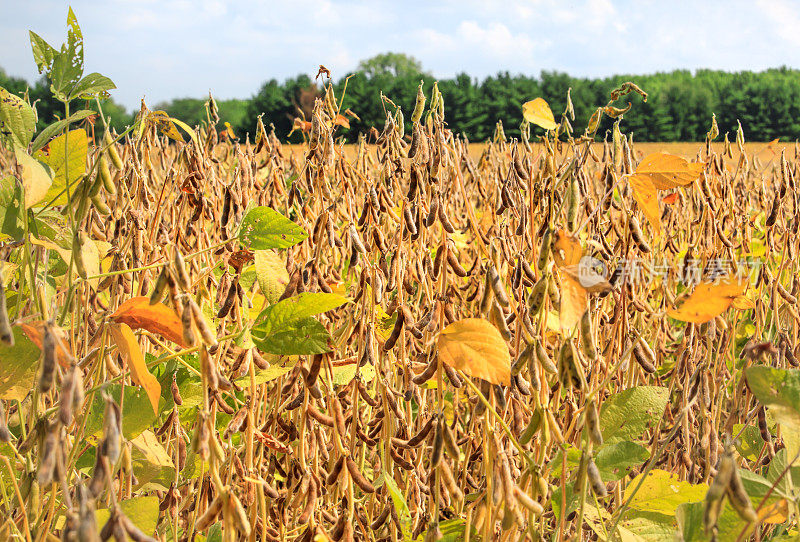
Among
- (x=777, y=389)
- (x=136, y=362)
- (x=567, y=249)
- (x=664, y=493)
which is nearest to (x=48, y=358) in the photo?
(x=136, y=362)

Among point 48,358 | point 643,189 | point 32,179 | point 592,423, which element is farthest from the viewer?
point 643,189

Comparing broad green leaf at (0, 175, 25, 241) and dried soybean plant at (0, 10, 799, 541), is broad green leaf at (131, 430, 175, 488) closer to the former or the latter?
dried soybean plant at (0, 10, 799, 541)

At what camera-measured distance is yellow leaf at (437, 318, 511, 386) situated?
54 cm

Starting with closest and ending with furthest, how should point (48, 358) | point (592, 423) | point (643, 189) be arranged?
point (48, 358)
point (592, 423)
point (643, 189)

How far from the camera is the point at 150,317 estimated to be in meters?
0.58

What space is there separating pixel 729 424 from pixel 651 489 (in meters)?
0.22

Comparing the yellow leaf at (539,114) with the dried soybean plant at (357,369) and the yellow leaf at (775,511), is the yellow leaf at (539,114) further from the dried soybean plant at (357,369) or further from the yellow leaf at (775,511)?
the yellow leaf at (775,511)

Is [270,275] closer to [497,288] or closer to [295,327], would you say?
[295,327]

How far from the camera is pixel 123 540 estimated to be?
15.7 inches

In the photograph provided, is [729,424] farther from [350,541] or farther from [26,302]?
[26,302]

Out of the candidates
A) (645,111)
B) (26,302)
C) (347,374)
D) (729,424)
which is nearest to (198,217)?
(26,302)

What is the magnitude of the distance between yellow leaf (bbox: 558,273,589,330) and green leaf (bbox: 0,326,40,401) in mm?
522

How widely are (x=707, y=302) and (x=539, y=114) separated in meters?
0.33

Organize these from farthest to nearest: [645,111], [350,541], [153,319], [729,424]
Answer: [645,111] < [729,424] < [350,541] < [153,319]
